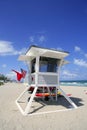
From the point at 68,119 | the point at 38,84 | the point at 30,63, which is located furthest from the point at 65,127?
the point at 30,63

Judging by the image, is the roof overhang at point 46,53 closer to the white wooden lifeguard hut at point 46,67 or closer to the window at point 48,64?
the white wooden lifeguard hut at point 46,67

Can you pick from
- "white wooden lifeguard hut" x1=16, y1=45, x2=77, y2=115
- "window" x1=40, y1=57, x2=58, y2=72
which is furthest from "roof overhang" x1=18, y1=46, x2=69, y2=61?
"window" x1=40, y1=57, x2=58, y2=72

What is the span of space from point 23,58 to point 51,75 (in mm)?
3049

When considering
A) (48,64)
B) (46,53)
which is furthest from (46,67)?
(46,53)

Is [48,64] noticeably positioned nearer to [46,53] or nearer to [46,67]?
[46,67]

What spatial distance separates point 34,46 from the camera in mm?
8992

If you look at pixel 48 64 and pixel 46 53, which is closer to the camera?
pixel 46 53

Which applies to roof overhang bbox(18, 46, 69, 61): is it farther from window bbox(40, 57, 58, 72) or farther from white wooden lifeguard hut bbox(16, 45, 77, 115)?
window bbox(40, 57, 58, 72)

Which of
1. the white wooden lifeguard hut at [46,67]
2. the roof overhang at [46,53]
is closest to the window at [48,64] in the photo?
the white wooden lifeguard hut at [46,67]

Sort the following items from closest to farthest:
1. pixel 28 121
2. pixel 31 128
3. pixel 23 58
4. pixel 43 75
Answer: pixel 31 128, pixel 28 121, pixel 43 75, pixel 23 58

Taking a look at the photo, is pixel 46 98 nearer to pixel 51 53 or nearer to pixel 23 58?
pixel 23 58

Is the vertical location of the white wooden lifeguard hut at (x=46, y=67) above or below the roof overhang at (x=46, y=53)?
below

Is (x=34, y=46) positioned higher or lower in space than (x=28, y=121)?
higher

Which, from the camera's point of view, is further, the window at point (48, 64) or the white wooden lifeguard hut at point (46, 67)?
the window at point (48, 64)
